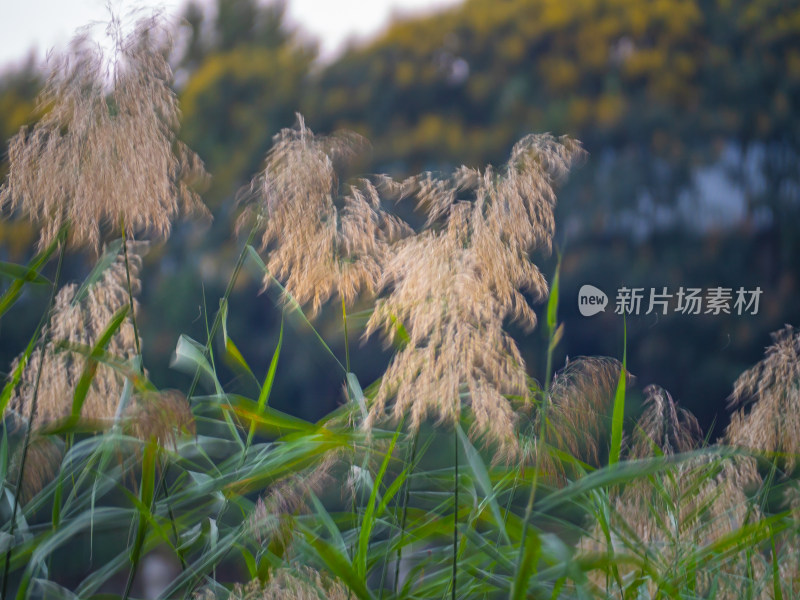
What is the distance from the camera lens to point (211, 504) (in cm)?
111

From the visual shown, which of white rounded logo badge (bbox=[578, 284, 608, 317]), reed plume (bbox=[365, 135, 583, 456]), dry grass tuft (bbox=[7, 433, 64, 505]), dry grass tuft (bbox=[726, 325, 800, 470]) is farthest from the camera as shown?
white rounded logo badge (bbox=[578, 284, 608, 317])

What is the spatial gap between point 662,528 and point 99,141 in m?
1.03

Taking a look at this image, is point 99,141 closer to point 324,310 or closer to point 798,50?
point 324,310

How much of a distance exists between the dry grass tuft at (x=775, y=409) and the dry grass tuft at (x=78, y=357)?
1024 mm

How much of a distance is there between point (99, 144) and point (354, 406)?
550 mm

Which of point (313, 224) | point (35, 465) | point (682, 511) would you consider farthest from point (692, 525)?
point (35, 465)

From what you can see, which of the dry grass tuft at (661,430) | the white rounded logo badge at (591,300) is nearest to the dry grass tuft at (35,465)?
the dry grass tuft at (661,430)

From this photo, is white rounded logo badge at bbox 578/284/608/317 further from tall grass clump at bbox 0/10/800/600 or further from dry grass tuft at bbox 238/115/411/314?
dry grass tuft at bbox 238/115/411/314

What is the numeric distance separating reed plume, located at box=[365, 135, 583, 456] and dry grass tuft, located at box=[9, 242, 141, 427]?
0.44 m

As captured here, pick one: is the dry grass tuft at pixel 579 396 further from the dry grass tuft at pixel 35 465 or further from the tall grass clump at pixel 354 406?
the dry grass tuft at pixel 35 465

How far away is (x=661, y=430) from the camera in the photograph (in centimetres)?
114

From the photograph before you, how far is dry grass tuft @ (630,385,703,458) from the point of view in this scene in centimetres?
110

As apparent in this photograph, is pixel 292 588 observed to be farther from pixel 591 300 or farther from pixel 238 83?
pixel 238 83

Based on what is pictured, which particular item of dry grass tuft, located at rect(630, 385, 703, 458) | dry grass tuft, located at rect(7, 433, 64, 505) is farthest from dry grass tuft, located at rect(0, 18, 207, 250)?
dry grass tuft, located at rect(630, 385, 703, 458)
